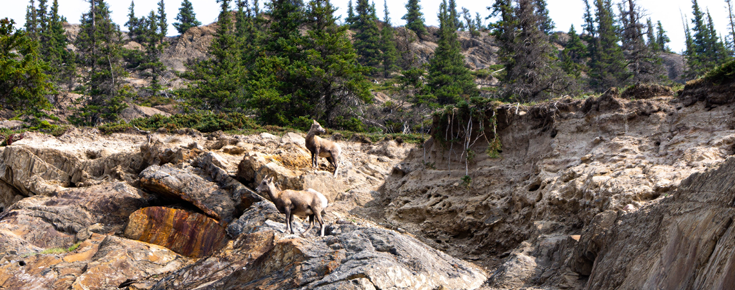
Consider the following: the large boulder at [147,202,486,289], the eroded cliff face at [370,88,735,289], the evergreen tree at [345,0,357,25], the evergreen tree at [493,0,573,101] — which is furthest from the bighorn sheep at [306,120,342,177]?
the evergreen tree at [345,0,357,25]

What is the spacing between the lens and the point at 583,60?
69500 millimetres

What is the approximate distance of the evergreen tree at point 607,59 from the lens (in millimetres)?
49719

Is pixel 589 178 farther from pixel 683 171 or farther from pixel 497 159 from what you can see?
pixel 497 159

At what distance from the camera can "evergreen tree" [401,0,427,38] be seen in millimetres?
76812

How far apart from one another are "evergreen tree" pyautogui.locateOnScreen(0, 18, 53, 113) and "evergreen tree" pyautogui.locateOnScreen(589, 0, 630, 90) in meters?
47.1

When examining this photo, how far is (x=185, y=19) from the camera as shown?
79312mm

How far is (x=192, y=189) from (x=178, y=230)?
1.67 metres

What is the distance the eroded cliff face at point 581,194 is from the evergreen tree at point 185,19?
2782 inches

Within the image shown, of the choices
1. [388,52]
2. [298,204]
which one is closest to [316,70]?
[298,204]

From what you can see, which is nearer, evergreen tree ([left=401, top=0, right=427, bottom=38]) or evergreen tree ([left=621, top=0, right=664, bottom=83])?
evergreen tree ([left=621, top=0, right=664, bottom=83])

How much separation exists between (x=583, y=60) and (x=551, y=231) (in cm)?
6683

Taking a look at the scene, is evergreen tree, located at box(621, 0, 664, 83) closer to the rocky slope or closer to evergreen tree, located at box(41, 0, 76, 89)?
the rocky slope

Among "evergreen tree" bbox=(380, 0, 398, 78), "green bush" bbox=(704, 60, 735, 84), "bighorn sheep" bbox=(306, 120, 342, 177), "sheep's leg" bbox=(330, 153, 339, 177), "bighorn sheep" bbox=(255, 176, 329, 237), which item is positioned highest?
"evergreen tree" bbox=(380, 0, 398, 78)

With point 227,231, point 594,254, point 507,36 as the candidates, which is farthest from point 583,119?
point 507,36
